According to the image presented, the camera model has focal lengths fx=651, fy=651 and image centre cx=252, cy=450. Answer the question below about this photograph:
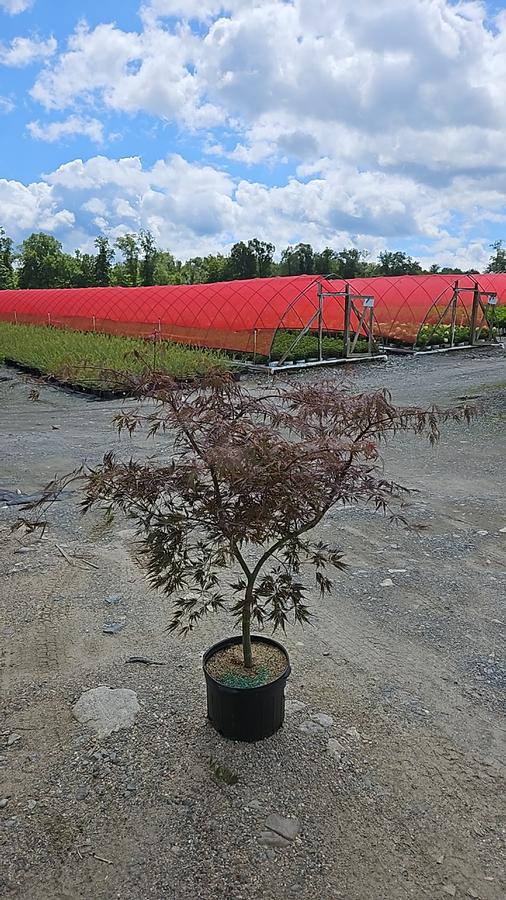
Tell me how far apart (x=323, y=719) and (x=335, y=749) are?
183 mm

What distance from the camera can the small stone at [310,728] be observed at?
2717 mm

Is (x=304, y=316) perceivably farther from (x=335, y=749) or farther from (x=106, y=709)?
(x=335, y=749)

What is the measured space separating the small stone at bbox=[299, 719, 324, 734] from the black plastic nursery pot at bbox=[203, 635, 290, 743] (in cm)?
12

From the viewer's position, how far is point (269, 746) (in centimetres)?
262

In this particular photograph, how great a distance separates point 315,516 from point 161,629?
4.93 ft

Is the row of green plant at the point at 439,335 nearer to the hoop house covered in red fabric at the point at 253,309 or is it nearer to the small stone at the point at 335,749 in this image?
the hoop house covered in red fabric at the point at 253,309

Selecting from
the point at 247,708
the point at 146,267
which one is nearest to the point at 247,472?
the point at 247,708

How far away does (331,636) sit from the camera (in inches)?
135

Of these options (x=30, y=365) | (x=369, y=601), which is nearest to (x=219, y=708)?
(x=369, y=601)

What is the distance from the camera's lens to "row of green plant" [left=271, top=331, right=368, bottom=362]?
14.5 metres

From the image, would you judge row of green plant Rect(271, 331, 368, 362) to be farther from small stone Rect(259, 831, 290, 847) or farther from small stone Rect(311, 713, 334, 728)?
small stone Rect(259, 831, 290, 847)

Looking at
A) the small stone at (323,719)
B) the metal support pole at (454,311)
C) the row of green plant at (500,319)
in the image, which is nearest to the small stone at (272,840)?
the small stone at (323,719)

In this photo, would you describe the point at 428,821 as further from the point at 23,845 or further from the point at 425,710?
the point at 23,845

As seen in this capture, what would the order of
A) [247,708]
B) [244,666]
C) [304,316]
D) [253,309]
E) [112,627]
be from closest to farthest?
[247,708] → [244,666] → [112,627] → [304,316] → [253,309]
